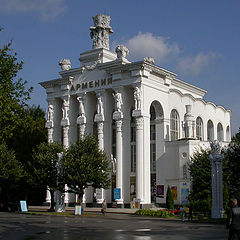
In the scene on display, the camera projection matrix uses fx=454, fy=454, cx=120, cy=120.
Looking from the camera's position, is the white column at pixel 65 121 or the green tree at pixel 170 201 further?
the white column at pixel 65 121

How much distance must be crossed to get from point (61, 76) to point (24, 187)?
48.9 feet

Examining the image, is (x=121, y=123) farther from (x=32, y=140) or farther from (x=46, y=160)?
(x=32, y=140)

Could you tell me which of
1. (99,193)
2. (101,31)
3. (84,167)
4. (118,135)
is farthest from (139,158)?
(101,31)

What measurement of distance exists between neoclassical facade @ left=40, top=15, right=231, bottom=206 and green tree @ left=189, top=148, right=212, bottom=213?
15.1 feet

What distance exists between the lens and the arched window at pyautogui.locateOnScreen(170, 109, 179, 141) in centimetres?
5349

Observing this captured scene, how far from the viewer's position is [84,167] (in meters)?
41.2

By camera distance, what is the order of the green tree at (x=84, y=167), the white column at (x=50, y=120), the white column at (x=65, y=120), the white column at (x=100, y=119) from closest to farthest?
the green tree at (x=84, y=167), the white column at (x=100, y=119), the white column at (x=65, y=120), the white column at (x=50, y=120)

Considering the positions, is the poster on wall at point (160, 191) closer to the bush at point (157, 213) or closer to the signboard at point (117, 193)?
the signboard at point (117, 193)

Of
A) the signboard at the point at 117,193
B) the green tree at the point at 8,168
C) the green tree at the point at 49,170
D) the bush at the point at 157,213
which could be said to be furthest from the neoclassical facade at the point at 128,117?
the green tree at the point at 49,170

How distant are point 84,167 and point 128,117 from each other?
37.6ft

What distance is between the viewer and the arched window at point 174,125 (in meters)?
53.5

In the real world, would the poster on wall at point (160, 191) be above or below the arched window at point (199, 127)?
below

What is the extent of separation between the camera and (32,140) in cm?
6278

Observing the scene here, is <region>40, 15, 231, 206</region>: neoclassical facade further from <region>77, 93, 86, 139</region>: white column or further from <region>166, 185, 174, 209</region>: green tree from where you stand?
<region>166, 185, 174, 209</region>: green tree
